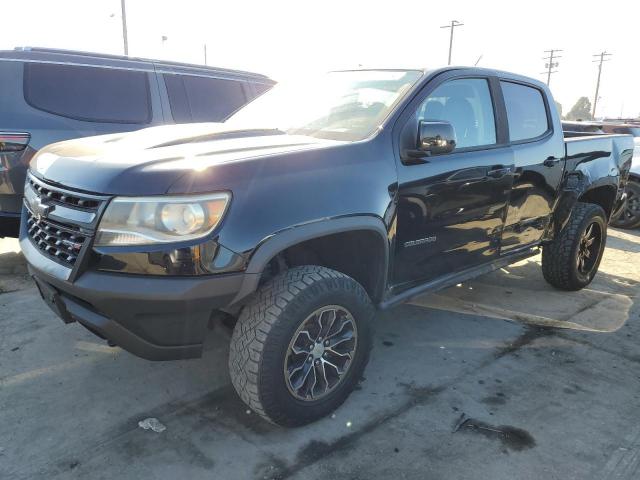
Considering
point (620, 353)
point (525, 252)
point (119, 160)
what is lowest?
point (620, 353)

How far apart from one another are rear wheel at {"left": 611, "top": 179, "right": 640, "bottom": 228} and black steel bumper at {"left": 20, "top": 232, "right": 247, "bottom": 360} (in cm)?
793

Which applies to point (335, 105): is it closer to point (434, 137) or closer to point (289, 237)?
point (434, 137)

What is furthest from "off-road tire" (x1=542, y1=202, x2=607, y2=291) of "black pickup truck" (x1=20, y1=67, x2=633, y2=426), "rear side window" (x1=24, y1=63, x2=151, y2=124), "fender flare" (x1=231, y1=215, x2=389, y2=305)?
"rear side window" (x1=24, y1=63, x2=151, y2=124)

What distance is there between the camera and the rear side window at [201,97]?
5531 mm

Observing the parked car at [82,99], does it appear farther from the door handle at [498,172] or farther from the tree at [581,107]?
the tree at [581,107]

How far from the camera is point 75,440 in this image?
249cm

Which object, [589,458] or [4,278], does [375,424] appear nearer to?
[589,458]

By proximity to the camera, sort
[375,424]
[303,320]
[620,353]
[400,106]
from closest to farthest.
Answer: [303,320]
[375,424]
[400,106]
[620,353]

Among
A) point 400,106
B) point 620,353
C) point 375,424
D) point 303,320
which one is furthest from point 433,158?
point 620,353

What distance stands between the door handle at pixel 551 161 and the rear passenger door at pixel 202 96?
10.4ft

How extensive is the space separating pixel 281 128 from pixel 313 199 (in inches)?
35.4

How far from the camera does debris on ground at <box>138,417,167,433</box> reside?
260 cm

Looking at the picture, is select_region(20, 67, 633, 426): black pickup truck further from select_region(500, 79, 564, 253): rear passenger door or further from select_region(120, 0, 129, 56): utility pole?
select_region(120, 0, 129, 56): utility pole

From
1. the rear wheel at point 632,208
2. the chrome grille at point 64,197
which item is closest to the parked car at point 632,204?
the rear wheel at point 632,208
